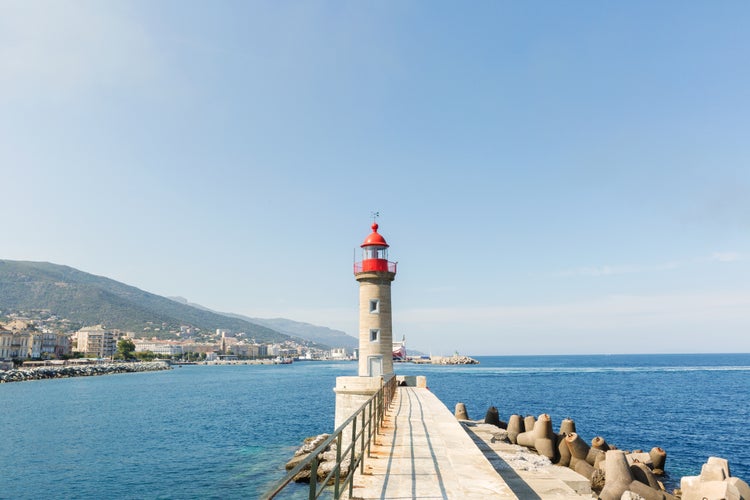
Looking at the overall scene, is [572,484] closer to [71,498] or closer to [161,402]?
[71,498]

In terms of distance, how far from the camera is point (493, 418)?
2773cm

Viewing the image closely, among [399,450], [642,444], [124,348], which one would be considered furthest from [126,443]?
[124,348]

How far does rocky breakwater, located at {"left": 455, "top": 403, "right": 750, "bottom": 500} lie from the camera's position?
44.2 feet

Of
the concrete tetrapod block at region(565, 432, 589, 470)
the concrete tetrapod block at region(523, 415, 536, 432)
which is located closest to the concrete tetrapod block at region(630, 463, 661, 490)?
the concrete tetrapod block at region(565, 432, 589, 470)

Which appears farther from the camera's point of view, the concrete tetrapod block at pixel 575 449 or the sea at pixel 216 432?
the sea at pixel 216 432

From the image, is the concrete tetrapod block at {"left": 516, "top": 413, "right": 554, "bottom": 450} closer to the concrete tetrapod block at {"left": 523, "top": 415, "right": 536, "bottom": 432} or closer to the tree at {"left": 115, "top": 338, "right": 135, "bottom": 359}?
the concrete tetrapod block at {"left": 523, "top": 415, "right": 536, "bottom": 432}

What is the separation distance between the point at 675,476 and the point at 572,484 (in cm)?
1189

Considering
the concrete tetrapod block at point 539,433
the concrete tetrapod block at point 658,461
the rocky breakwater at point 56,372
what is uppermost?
the concrete tetrapod block at point 539,433

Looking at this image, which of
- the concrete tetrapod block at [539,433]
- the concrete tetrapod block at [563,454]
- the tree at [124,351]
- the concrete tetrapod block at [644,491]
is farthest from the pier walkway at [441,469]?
the tree at [124,351]

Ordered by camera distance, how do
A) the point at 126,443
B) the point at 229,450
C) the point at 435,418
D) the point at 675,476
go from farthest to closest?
the point at 126,443 → the point at 229,450 → the point at 675,476 → the point at 435,418

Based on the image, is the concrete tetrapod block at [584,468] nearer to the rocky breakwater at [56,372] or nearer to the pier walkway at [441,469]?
the pier walkway at [441,469]

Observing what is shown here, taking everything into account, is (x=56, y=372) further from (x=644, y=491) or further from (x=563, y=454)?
(x=644, y=491)

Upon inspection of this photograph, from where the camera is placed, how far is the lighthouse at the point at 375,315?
24953mm

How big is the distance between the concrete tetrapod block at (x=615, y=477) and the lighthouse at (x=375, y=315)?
11.9m
